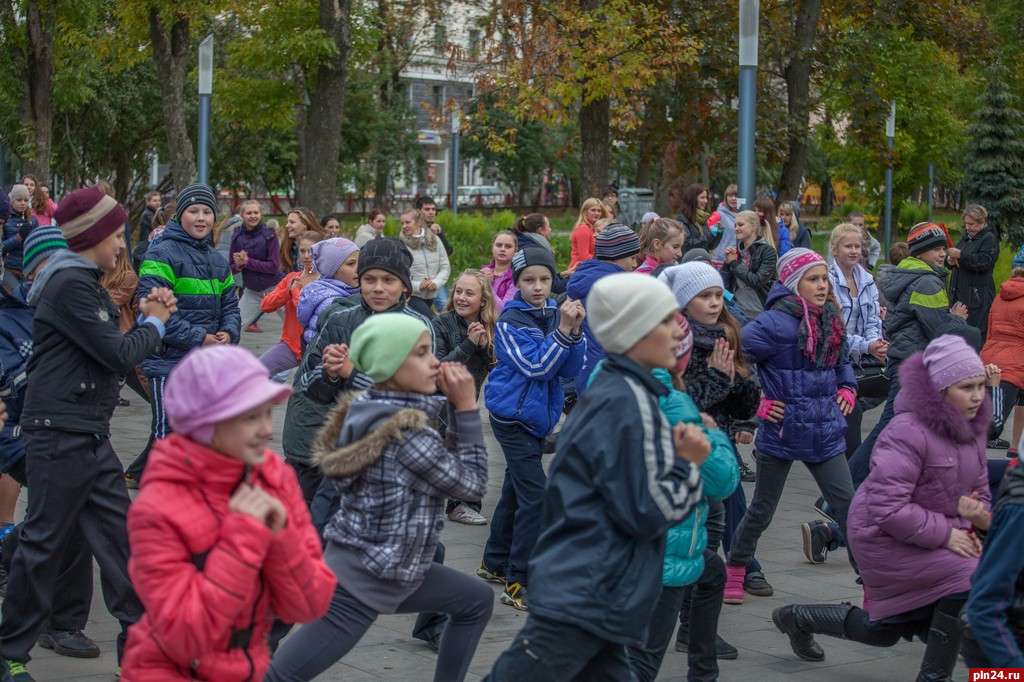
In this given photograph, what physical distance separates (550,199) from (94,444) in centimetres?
7121

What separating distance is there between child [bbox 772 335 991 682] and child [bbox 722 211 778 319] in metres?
5.61

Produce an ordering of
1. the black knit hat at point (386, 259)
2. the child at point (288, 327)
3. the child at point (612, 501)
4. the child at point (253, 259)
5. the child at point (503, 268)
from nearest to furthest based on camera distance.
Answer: the child at point (612, 501)
the black knit hat at point (386, 259)
the child at point (288, 327)
the child at point (503, 268)
the child at point (253, 259)

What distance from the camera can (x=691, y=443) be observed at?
4.59 meters

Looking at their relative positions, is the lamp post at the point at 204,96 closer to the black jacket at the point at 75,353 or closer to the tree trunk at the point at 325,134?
the tree trunk at the point at 325,134

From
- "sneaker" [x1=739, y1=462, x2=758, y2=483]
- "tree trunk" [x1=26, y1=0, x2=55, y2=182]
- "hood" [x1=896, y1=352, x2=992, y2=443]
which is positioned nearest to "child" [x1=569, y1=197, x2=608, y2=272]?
"sneaker" [x1=739, y1=462, x2=758, y2=483]

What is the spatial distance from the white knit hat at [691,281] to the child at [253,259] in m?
11.2

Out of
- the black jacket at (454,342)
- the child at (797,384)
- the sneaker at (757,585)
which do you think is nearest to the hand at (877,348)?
the child at (797,384)

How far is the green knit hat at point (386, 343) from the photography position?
5051 millimetres

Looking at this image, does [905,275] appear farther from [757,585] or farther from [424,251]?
[424,251]

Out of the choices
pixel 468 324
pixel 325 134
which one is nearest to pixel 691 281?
pixel 468 324

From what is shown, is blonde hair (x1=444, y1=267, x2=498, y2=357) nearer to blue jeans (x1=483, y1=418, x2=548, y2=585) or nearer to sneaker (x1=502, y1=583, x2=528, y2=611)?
blue jeans (x1=483, y1=418, x2=548, y2=585)

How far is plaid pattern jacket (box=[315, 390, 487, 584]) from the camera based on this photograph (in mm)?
5004

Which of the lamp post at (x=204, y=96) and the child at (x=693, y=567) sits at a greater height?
the lamp post at (x=204, y=96)

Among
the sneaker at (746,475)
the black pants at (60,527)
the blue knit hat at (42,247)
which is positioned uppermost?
the blue knit hat at (42,247)
